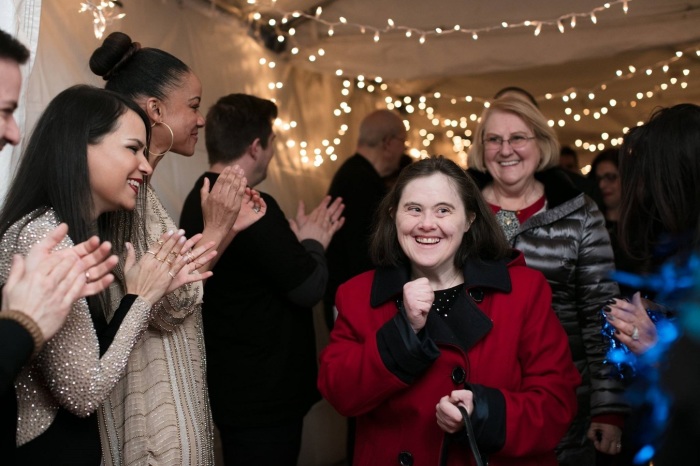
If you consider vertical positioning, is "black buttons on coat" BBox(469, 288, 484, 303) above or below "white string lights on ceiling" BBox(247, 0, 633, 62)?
below

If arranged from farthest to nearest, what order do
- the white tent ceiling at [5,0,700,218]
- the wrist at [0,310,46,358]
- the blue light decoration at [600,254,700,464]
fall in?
the white tent ceiling at [5,0,700,218]
the blue light decoration at [600,254,700,464]
the wrist at [0,310,46,358]

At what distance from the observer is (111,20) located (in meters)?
3.39

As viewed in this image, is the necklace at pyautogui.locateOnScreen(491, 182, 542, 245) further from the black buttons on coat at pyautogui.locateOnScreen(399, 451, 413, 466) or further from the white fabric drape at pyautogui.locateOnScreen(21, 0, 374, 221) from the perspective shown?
the white fabric drape at pyautogui.locateOnScreen(21, 0, 374, 221)

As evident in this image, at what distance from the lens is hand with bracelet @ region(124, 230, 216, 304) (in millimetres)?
2188

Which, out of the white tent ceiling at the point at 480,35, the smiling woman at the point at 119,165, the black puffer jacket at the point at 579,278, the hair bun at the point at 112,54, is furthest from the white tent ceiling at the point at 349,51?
the black puffer jacket at the point at 579,278

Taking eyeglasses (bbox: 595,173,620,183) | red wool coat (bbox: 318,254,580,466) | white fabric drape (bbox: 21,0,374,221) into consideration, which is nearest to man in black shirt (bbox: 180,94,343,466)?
white fabric drape (bbox: 21,0,374,221)

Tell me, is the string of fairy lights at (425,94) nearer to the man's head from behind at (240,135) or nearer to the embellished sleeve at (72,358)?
the man's head from behind at (240,135)

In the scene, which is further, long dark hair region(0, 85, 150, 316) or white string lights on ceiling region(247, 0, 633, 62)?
white string lights on ceiling region(247, 0, 633, 62)

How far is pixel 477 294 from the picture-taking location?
2.54 metres

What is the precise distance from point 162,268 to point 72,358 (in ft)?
1.29

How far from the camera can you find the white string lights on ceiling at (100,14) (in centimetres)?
324

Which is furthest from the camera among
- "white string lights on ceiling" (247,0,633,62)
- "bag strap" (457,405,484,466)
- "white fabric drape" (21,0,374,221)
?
"white string lights on ceiling" (247,0,633,62)

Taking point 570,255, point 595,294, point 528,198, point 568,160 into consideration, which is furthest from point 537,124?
point 568,160

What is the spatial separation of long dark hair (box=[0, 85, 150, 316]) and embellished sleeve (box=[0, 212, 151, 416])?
0.15ft
